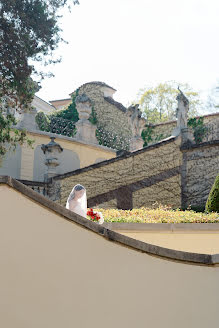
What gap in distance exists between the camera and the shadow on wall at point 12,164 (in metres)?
17.6

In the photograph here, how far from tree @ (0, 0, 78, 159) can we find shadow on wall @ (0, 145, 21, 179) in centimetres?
226

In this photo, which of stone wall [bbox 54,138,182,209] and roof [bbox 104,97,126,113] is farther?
roof [bbox 104,97,126,113]

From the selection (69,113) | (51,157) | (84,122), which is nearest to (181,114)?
(84,122)

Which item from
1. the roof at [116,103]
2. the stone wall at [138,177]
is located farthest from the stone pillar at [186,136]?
the roof at [116,103]

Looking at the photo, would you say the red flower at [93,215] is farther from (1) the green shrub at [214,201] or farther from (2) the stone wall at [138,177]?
(2) the stone wall at [138,177]

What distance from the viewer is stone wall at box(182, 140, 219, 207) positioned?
15914 millimetres

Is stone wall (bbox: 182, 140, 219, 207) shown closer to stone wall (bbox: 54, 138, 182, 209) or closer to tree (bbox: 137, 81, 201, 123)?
stone wall (bbox: 54, 138, 182, 209)

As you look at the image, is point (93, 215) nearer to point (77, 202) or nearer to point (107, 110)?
point (77, 202)

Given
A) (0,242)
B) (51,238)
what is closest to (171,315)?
(51,238)

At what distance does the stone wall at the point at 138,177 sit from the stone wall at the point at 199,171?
0.32 m

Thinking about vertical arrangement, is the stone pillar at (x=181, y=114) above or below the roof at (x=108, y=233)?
above

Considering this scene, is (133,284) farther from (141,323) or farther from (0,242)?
(0,242)

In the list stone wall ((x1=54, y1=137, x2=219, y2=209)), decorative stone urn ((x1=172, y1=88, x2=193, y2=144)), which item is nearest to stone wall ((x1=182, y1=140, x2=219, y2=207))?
stone wall ((x1=54, y1=137, x2=219, y2=209))

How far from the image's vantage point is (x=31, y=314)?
3.09 metres
